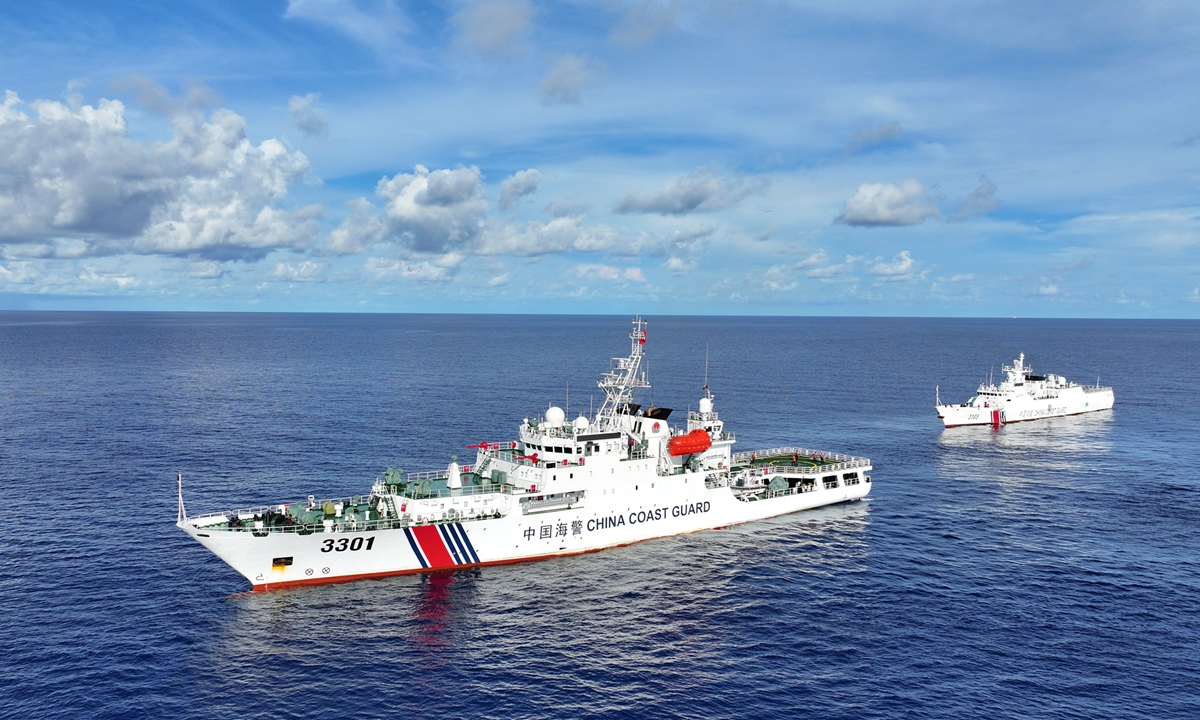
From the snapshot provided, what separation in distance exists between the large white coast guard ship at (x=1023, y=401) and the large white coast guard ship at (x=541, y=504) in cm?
5211

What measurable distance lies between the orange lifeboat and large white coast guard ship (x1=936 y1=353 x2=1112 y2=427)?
63687 mm

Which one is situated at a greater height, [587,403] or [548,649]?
[587,403]

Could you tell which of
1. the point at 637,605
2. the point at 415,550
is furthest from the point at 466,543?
the point at 637,605

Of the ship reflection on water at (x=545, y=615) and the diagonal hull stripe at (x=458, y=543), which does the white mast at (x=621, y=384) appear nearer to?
the ship reflection on water at (x=545, y=615)

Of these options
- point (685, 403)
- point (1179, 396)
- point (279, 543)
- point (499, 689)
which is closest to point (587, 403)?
point (685, 403)

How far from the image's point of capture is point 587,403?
125m

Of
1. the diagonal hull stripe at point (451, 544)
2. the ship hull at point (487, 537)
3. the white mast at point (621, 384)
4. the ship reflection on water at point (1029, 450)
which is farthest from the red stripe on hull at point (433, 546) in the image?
the ship reflection on water at point (1029, 450)

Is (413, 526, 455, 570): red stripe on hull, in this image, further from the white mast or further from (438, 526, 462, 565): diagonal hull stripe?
the white mast

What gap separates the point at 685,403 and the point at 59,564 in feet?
291

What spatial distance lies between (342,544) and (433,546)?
6.19m

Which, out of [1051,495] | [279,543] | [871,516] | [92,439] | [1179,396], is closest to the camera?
[279,543]

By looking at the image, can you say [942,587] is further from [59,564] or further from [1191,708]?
[59,564]

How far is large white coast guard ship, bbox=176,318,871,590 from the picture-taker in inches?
1961

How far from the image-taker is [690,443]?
63.0m
